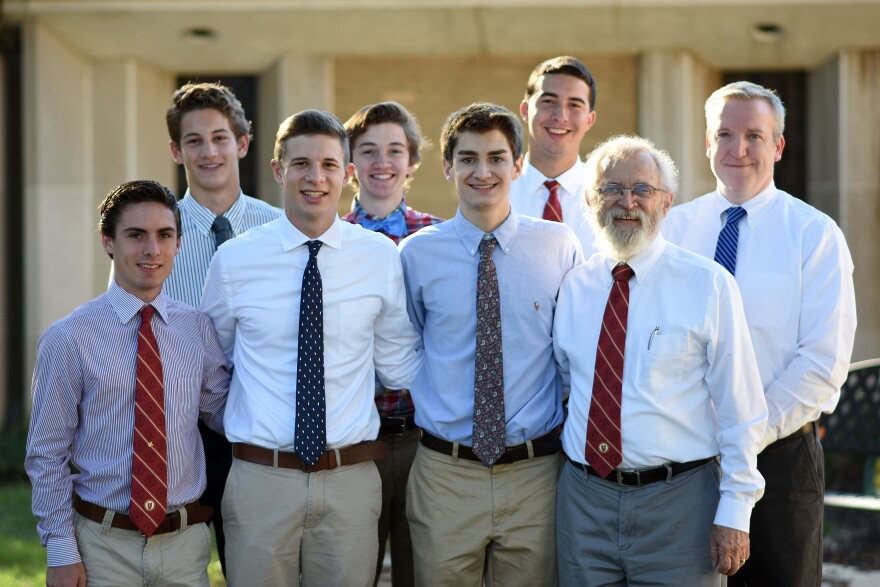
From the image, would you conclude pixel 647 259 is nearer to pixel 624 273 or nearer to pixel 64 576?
pixel 624 273

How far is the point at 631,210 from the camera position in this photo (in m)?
3.49

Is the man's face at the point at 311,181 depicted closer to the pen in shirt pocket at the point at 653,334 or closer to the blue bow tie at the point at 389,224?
the blue bow tie at the point at 389,224

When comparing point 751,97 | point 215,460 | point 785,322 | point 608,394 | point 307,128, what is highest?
point 751,97

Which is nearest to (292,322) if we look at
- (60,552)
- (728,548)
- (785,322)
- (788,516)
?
(60,552)

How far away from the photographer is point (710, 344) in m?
3.37

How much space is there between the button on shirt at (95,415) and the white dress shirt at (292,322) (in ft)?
0.73

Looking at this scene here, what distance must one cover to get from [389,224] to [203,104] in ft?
3.08

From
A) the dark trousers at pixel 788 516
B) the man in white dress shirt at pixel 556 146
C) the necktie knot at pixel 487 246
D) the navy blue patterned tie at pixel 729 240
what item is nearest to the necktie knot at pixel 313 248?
the necktie knot at pixel 487 246

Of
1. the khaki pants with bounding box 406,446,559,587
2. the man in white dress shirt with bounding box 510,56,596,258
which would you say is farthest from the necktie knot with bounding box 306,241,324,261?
the man in white dress shirt with bounding box 510,56,596,258

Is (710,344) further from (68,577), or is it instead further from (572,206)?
(68,577)

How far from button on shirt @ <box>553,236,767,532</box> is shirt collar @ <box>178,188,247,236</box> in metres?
1.67

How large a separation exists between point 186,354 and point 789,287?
7.14 feet

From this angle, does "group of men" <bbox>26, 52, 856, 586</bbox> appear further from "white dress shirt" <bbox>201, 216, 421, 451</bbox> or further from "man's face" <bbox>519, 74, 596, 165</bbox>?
"man's face" <bbox>519, 74, 596, 165</bbox>

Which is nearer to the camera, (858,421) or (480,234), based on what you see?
(480,234)
